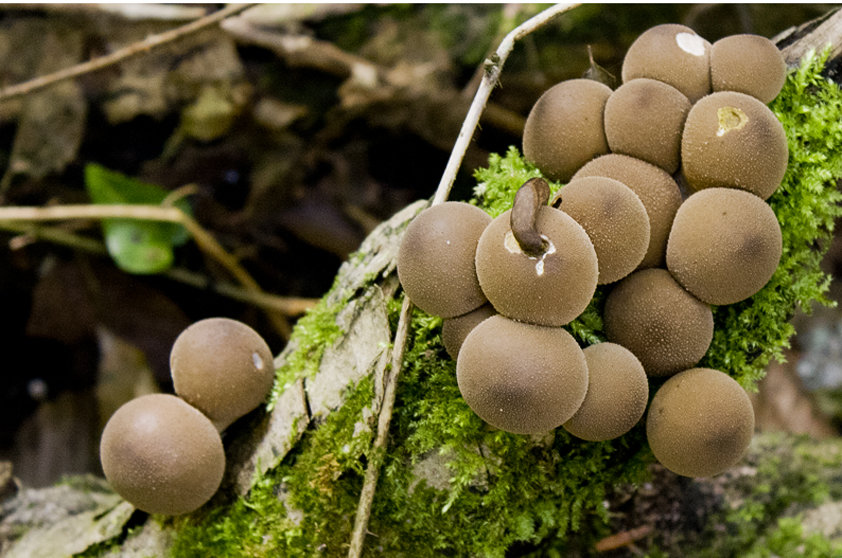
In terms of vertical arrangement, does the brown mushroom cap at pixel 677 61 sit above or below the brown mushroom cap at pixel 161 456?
above

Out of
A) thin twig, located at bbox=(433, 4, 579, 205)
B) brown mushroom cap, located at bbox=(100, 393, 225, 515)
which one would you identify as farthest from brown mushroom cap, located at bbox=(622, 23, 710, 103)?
brown mushroom cap, located at bbox=(100, 393, 225, 515)

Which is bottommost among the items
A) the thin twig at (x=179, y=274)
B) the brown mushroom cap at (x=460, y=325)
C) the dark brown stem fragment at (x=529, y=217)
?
the thin twig at (x=179, y=274)

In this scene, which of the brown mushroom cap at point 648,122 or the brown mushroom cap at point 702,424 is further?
the brown mushroom cap at point 648,122

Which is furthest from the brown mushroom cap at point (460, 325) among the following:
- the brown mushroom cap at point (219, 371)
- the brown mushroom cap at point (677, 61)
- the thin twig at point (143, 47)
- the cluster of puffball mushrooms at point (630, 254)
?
the thin twig at point (143, 47)

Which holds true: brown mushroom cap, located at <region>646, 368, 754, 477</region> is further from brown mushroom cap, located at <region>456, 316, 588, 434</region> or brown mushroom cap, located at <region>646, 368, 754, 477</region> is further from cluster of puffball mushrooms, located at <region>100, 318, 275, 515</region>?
cluster of puffball mushrooms, located at <region>100, 318, 275, 515</region>

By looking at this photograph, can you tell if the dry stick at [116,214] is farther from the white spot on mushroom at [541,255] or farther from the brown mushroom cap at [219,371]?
the white spot on mushroom at [541,255]

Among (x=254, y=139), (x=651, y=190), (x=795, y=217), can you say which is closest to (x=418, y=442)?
(x=651, y=190)
